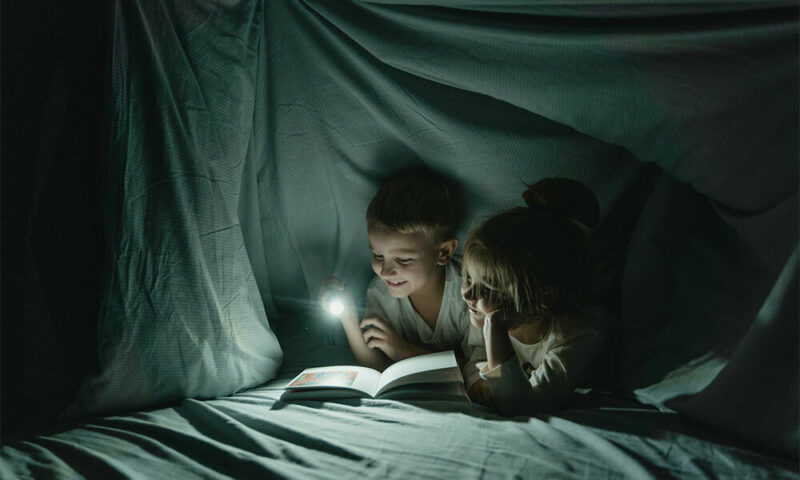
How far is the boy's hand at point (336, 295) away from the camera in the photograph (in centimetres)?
123

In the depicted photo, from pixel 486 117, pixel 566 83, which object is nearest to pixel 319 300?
pixel 486 117

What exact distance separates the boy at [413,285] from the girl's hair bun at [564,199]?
0.71 ft

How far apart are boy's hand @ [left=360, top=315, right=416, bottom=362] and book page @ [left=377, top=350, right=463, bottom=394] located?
0.39ft

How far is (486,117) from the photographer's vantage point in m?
1.05

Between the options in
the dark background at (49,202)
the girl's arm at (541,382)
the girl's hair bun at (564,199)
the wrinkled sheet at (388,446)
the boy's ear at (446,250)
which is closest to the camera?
the wrinkled sheet at (388,446)

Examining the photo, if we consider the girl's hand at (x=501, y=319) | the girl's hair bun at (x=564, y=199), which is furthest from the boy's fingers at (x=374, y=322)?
the girl's hair bun at (x=564, y=199)

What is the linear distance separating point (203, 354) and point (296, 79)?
2.12 feet

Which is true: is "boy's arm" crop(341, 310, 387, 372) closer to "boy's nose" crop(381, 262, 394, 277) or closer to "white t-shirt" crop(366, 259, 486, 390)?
"white t-shirt" crop(366, 259, 486, 390)

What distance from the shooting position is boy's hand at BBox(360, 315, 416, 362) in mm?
1179

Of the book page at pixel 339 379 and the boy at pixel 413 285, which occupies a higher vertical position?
the boy at pixel 413 285

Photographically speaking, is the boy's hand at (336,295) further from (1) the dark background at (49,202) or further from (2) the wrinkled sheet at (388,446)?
(1) the dark background at (49,202)

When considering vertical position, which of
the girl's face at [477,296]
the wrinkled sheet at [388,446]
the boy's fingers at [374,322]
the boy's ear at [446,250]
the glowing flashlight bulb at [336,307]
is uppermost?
the boy's ear at [446,250]

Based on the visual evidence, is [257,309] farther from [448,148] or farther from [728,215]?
[728,215]

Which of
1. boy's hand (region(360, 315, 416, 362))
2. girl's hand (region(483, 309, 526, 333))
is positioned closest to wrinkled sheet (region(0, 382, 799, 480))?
girl's hand (region(483, 309, 526, 333))
